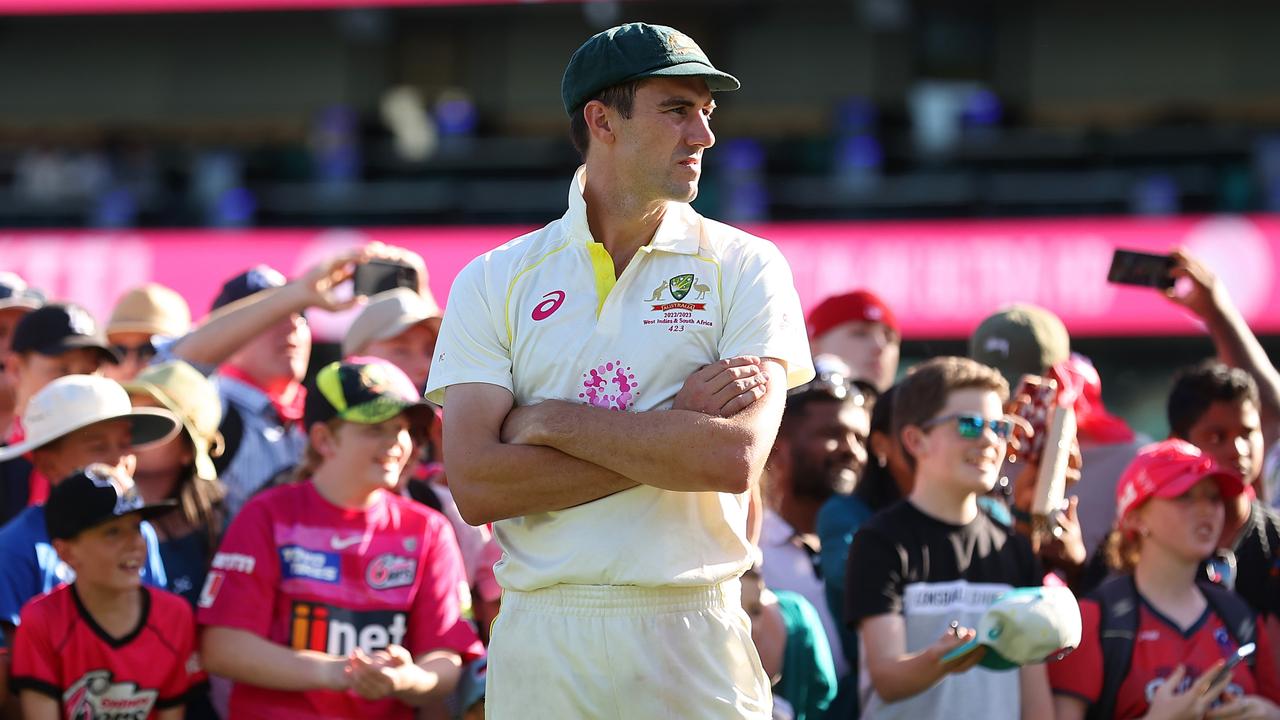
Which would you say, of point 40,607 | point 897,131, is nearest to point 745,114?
point 897,131

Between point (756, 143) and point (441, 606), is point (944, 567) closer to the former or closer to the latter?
point (441, 606)

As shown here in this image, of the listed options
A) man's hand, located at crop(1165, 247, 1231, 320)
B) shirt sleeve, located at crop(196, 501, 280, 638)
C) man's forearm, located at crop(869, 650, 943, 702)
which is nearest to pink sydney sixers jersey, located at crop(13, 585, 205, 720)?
shirt sleeve, located at crop(196, 501, 280, 638)

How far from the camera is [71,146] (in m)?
21.3

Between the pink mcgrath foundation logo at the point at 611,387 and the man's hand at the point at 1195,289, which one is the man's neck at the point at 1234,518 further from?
the pink mcgrath foundation logo at the point at 611,387

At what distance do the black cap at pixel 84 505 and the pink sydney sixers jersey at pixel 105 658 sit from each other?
19cm

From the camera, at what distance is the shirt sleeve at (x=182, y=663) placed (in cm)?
480

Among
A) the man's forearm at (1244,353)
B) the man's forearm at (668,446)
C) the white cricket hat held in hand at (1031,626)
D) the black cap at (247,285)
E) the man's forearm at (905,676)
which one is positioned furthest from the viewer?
the black cap at (247,285)

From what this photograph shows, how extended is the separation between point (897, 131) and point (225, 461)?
611 inches

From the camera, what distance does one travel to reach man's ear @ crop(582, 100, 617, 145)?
11.9 ft

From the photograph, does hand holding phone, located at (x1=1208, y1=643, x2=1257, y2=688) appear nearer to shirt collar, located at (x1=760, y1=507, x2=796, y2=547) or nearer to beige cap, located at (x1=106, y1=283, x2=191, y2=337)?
shirt collar, located at (x1=760, y1=507, x2=796, y2=547)

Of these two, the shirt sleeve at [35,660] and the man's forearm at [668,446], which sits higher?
the man's forearm at [668,446]

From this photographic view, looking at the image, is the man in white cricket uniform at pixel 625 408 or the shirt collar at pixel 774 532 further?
the shirt collar at pixel 774 532

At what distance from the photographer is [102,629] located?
4727 millimetres

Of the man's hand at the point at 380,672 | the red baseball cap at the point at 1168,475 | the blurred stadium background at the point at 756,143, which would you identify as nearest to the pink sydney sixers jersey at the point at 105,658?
the man's hand at the point at 380,672
